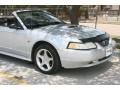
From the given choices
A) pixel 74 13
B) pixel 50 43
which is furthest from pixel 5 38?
pixel 74 13

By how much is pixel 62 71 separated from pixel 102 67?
41.2 inches

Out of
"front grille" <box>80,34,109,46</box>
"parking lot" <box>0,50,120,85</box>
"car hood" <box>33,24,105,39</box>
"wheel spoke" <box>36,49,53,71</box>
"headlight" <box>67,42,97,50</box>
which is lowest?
"parking lot" <box>0,50,120,85</box>

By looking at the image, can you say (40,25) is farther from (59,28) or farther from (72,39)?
(72,39)

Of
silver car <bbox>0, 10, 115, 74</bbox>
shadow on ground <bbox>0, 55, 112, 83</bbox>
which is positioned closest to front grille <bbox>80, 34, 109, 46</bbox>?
silver car <bbox>0, 10, 115, 74</bbox>

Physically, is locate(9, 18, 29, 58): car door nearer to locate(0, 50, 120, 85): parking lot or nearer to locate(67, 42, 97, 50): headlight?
locate(0, 50, 120, 85): parking lot

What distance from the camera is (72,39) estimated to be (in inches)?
223

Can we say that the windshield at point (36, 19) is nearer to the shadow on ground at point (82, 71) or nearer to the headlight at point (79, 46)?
the shadow on ground at point (82, 71)

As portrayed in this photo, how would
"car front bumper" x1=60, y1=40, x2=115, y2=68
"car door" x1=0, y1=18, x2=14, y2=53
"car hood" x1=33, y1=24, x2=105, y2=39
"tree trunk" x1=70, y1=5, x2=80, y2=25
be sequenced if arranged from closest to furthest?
"car front bumper" x1=60, y1=40, x2=115, y2=68 → "car hood" x1=33, y1=24, x2=105, y2=39 → "car door" x1=0, y1=18, x2=14, y2=53 → "tree trunk" x1=70, y1=5, x2=80, y2=25

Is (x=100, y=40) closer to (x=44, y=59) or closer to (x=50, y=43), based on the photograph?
(x=50, y=43)

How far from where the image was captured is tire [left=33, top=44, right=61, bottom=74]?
580cm

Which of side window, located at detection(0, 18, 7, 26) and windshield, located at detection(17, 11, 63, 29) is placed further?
side window, located at detection(0, 18, 7, 26)

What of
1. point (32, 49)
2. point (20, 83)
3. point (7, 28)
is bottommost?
point (20, 83)

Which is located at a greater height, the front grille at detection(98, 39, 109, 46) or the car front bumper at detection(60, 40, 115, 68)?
the front grille at detection(98, 39, 109, 46)

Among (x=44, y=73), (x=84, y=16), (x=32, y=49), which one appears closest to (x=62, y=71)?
(x=44, y=73)
